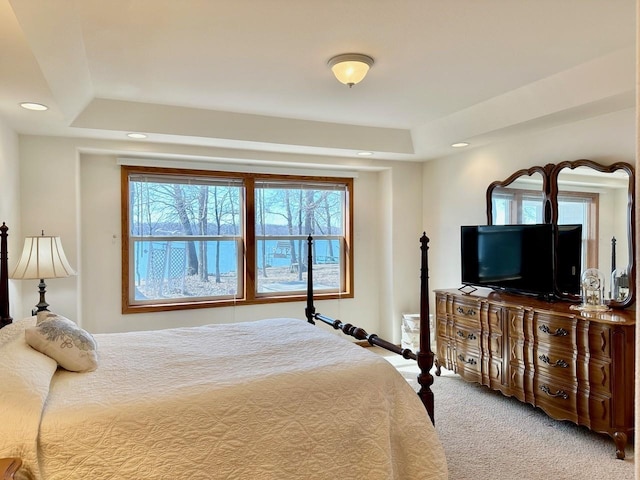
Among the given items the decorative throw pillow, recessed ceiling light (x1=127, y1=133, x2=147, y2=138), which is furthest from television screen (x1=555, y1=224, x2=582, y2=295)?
recessed ceiling light (x1=127, y1=133, x2=147, y2=138)

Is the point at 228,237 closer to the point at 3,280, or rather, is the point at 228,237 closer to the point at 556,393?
the point at 3,280

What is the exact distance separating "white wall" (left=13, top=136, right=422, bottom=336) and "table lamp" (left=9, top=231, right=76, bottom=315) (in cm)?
55

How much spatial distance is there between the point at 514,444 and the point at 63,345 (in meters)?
2.79

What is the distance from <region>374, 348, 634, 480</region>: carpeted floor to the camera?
2596 mm

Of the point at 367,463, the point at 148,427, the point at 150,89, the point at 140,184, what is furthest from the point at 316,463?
the point at 140,184

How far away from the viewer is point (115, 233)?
4.31 m

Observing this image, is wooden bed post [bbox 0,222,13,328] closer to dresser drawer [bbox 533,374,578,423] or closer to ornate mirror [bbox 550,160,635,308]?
dresser drawer [bbox 533,374,578,423]

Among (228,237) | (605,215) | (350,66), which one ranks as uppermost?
(350,66)

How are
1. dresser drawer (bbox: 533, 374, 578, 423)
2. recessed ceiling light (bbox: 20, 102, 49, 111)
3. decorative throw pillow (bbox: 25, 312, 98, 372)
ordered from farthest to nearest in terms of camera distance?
1. dresser drawer (bbox: 533, 374, 578, 423)
2. recessed ceiling light (bbox: 20, 102, 49, 111)
3. decorative throw pillow (bbox: 25, 312, 98, 372)

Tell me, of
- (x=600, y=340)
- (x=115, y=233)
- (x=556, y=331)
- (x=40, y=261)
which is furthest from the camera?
(x=115, y=233)

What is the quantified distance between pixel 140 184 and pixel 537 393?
3959 millimetres

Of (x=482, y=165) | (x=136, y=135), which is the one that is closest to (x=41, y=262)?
(x=136, y=135)

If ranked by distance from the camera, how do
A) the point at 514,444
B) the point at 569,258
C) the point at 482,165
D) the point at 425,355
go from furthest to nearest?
the point at 482,165 → the point at 569,258 → the point at 514,444 → the point at 425,355

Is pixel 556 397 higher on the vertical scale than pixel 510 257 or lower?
lower
